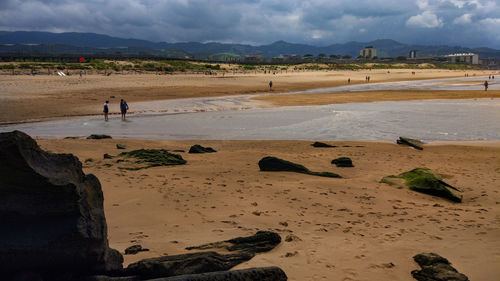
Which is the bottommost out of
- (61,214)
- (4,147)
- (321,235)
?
(321,235)

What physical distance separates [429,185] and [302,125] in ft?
49.6

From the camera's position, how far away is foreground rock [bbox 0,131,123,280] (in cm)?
381

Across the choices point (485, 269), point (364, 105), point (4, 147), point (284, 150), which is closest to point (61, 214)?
point (4, 147)

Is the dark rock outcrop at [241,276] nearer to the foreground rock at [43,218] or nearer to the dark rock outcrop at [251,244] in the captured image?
the foreground rock at [43,218]

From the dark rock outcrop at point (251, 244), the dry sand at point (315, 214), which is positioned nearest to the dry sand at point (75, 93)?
the dry sand at point (315, 214)

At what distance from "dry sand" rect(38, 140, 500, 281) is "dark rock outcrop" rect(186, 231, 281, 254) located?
0.51 ft

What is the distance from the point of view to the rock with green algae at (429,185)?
9781 millimetres

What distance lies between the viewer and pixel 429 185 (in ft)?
33.4

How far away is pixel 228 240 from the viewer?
6242mm

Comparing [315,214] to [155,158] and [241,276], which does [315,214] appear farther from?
[155,158]

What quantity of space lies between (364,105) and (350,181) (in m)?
27.4

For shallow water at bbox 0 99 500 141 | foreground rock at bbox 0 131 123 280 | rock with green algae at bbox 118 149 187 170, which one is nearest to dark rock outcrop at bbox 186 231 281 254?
foreground rock at bbox 0 131 123 280

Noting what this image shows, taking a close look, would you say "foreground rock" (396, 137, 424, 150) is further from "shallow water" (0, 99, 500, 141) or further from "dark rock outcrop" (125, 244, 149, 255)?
"dark rock outcrop" (125, 244, 149, 255)

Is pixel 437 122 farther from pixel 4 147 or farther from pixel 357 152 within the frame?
pixel 4 147
